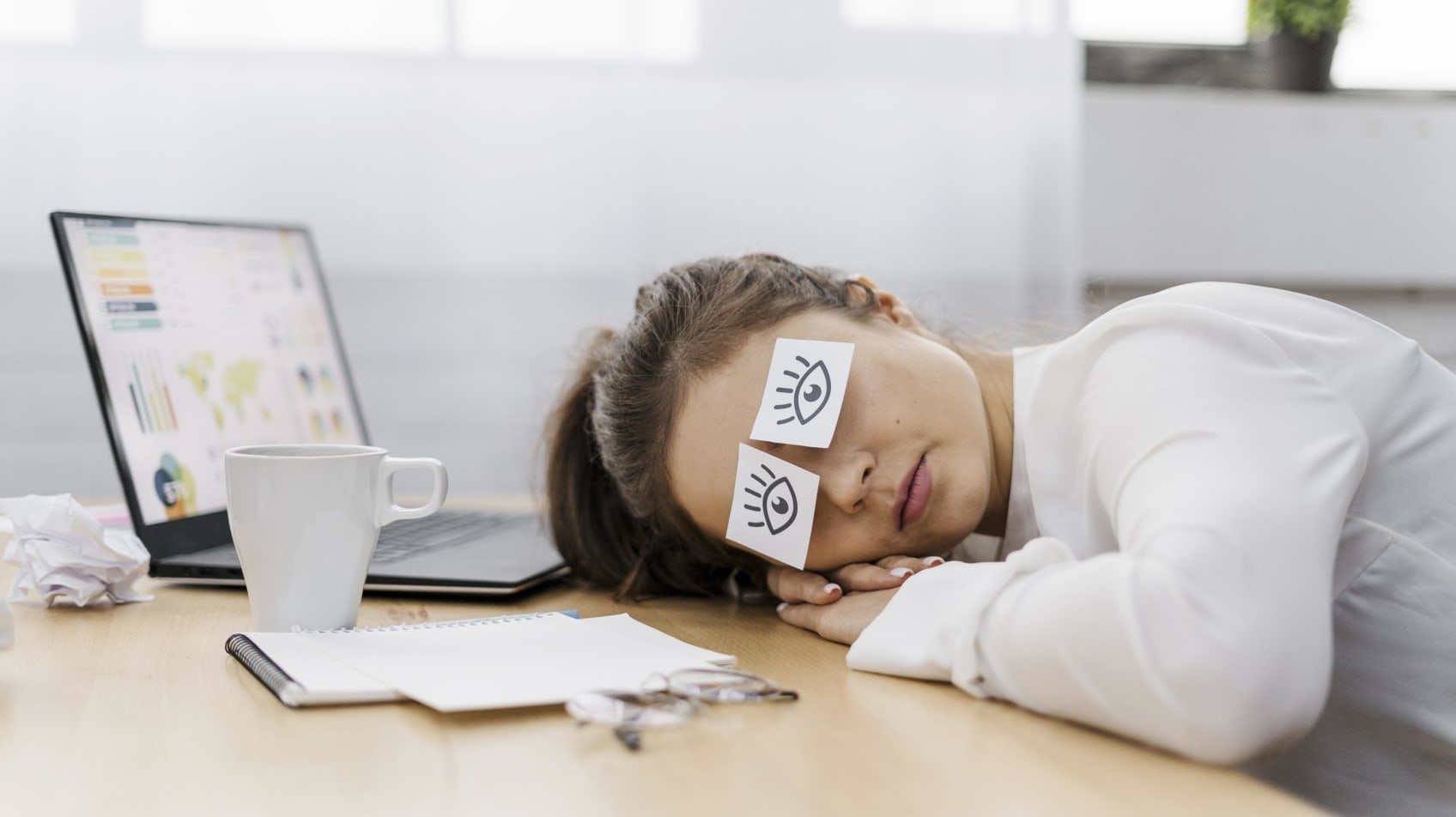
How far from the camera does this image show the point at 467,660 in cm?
70

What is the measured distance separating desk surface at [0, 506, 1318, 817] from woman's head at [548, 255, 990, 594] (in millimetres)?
209

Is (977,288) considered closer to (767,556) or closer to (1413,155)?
(1413,155)

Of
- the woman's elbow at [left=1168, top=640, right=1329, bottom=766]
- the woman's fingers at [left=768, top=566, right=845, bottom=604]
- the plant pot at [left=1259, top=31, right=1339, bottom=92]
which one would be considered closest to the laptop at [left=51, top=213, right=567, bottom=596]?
the woman's fingers at [left=768, top=566, right=845, bottom=604]

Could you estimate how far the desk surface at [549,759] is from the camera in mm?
483

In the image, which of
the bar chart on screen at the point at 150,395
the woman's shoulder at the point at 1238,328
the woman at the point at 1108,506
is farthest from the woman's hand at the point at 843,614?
the bar chart on screen at the point at 150,395

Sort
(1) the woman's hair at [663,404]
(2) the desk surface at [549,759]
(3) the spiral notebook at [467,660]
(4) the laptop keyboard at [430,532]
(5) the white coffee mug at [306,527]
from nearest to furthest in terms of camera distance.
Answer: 1. (2) the desk surface at [549,759]
2. (3) the spiral notebook at [467,660]
3. (5) the white coffee mug at [306,527]
4. (1) the woman's hair at [663,404]
5. (4) the laptop keyboard at [430,532]

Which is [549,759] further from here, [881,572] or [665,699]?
[881,572]

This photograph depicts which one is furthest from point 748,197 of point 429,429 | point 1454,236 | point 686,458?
point 1454,236

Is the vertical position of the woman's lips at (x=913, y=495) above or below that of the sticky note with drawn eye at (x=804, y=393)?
below

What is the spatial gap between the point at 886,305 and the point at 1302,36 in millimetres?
1440

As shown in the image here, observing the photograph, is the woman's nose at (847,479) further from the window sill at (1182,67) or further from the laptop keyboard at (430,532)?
the window sill at (1182,67)

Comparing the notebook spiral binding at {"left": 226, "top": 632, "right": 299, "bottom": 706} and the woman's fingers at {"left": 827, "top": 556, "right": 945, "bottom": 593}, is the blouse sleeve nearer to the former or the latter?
the woman's fingers at {"left": 827, "top": 556, "right": 945, "bottom": 593}

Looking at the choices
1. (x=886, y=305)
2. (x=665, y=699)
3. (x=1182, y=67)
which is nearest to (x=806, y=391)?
(x=886, y=305)

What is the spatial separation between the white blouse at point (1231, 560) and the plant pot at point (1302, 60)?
1.34 meters
